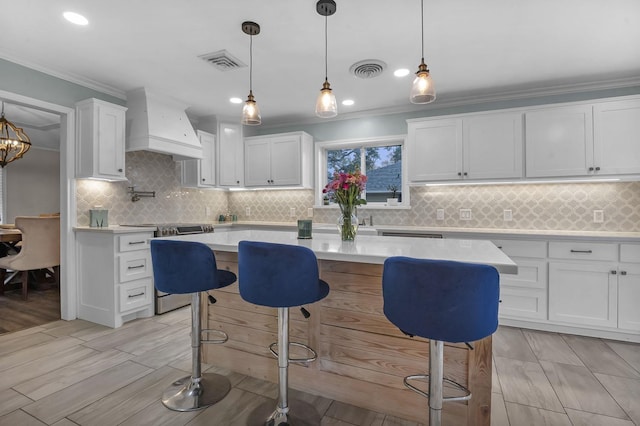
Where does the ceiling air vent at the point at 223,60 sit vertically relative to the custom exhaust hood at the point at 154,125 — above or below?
above

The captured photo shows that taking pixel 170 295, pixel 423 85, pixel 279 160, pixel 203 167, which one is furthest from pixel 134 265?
pixel 423 85

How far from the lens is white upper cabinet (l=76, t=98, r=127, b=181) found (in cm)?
319

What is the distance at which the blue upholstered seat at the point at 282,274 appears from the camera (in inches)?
57.6

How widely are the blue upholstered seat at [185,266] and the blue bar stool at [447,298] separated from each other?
107cm

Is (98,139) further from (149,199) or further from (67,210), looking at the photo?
(149,199)

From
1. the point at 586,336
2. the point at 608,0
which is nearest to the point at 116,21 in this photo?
the point at 608,0

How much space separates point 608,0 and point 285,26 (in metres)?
2.15

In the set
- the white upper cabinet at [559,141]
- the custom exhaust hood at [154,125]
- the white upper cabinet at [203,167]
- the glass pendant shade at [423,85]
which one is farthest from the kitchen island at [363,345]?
the white upper cabinet at [203,167]

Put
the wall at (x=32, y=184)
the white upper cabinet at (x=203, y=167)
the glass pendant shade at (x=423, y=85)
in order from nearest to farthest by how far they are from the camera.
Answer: the glass pendant shade at (x=423, y=85) → the white upper cabinet at (x=203, y=167) → the wall at (x=32, y=184)

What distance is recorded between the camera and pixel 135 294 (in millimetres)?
3283

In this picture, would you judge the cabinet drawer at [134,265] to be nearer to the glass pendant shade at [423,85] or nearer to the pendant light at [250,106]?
the pendant light at [250,106]

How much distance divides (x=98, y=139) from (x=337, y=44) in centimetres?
251

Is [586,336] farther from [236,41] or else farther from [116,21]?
[116,21]

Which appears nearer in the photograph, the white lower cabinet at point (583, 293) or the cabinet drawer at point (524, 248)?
the white lower cabinet at point (583, 293)
